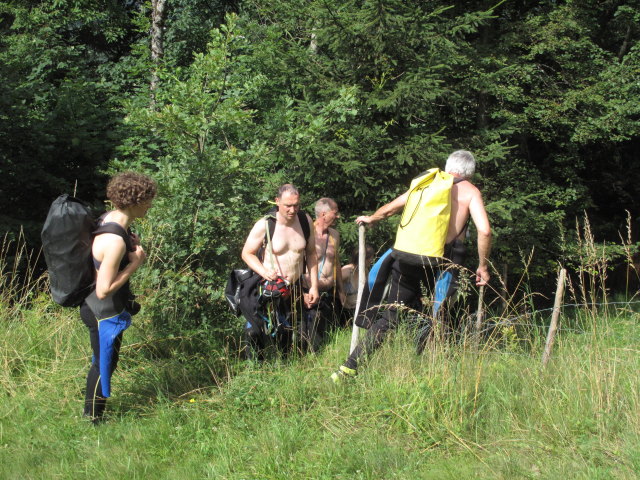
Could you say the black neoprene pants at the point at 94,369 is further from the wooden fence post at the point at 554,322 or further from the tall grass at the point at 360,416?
the wooden fence post at the point at 554,322

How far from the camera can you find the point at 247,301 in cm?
492

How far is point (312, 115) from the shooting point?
263 inches

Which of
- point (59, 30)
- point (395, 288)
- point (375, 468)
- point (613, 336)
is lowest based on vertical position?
point (375, 468)

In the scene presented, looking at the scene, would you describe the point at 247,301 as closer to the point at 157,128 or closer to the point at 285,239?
the point at 285,239

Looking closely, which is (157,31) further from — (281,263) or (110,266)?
(110,266)

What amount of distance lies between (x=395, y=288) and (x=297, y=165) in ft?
9.92

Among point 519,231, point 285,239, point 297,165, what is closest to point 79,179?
point 297,165

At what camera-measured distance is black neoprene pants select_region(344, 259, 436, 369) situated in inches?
175

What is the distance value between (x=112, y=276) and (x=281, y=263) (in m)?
1.62

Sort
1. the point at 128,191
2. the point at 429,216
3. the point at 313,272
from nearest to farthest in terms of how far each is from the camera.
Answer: the point at 128,191
the point at 429,216
the point at 313,272

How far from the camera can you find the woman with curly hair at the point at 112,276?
149 inches

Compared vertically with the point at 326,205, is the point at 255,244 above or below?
below

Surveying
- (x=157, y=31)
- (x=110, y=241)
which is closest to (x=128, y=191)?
(x=110, y=241)

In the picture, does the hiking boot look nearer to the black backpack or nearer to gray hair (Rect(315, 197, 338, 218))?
the black backpack
